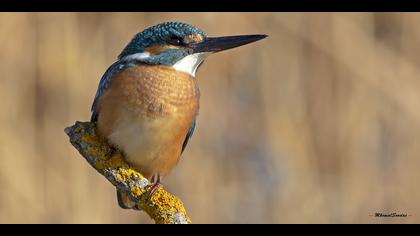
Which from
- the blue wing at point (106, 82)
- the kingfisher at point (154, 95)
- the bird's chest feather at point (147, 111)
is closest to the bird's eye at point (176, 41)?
the kingfisher at point (154, 95)

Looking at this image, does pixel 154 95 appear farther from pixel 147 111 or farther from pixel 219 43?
pixel 219 43

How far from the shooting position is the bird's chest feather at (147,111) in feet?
10.9

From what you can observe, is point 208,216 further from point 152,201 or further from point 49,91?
point 152,201

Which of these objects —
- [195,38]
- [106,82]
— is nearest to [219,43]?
[195,38]

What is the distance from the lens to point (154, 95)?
11.0 feet

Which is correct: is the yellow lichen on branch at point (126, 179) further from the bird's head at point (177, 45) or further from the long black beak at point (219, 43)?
the long black beak at point (219, 43)

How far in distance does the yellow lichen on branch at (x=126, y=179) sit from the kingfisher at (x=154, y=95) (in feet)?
0.40

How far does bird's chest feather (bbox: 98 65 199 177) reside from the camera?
3311 mm

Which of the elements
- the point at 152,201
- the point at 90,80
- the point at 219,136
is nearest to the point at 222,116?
the point at 219,136

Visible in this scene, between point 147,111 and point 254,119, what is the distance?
2461mm

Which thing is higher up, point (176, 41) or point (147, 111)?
point (176, 41)

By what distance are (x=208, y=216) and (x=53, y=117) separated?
4.15ft

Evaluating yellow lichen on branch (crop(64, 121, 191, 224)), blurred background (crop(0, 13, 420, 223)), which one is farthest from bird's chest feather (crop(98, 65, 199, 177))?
blurred background (crop(0, 13, 420, 223))

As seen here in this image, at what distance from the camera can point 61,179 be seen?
5.38 m
